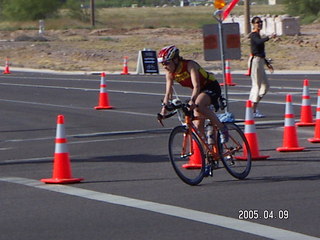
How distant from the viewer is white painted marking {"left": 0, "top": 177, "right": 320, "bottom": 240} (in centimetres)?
838

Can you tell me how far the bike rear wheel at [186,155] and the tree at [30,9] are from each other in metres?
80.5

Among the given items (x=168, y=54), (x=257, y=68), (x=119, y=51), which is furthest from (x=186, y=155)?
(x=119, y=51)

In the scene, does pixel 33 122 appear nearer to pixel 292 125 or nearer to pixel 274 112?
pixel 274 112

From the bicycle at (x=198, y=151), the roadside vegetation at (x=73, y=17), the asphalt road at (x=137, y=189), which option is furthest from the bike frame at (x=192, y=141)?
the roadside vegetation at (x=73, y=17)

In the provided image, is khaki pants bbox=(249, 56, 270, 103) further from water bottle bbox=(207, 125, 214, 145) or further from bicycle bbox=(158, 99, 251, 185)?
water bottle bbox=(207, 125, 214, 145)

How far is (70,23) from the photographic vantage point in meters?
90.3

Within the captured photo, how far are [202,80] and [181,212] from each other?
8.41 ft

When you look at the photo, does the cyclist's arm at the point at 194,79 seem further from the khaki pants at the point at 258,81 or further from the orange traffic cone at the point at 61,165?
the khaki pants at the point at 258,81

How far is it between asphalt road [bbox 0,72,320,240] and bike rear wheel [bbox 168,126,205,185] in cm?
17

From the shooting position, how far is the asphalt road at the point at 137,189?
872cm

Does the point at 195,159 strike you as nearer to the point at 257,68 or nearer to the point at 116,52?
the point at 257,68

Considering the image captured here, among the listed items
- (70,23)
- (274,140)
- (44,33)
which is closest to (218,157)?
(274,140)

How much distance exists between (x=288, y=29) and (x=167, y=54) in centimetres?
5055

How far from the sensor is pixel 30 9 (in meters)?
91.4
